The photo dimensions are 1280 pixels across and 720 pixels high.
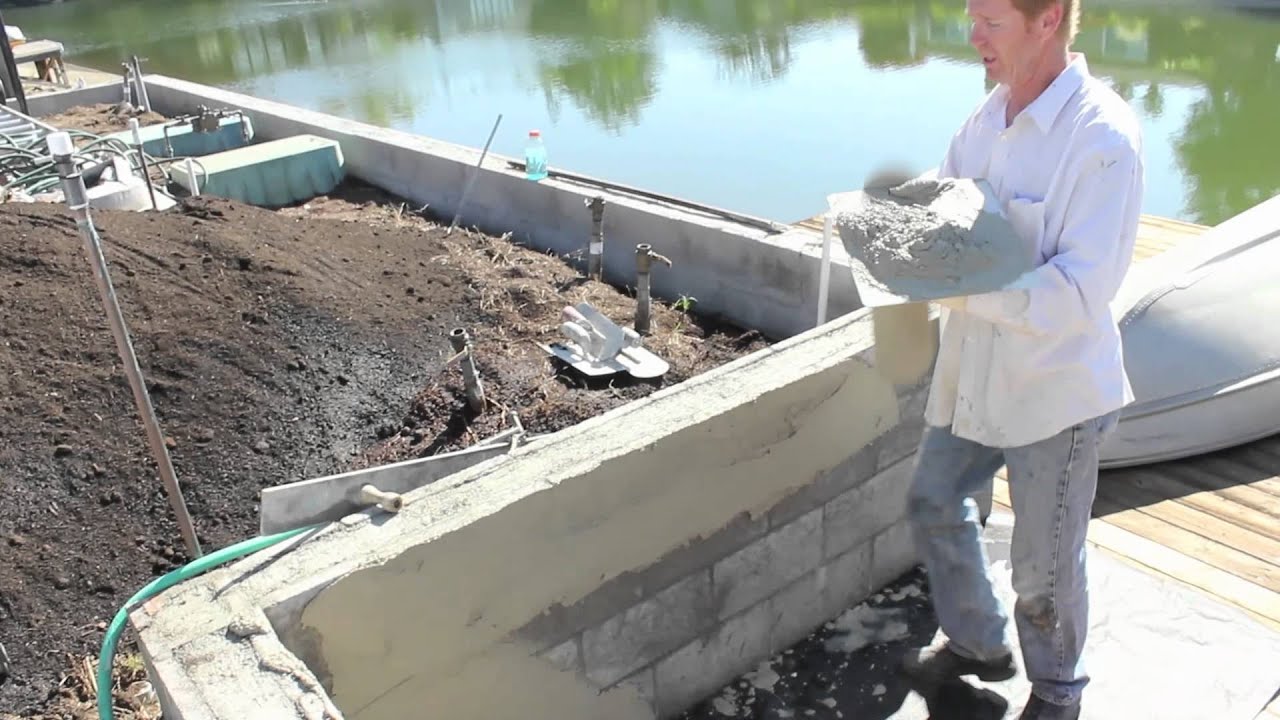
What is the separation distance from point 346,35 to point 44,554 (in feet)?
59.9

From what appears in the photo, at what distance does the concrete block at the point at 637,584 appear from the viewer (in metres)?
2.12

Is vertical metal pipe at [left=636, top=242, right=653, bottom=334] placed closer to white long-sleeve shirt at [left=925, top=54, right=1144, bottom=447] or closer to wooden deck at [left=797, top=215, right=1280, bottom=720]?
wooden deck at [left=797, top=215, right=1280, bottom=720]

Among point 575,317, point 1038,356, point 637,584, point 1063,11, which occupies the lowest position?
point 637,584

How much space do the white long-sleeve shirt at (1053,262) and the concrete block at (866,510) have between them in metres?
0.62

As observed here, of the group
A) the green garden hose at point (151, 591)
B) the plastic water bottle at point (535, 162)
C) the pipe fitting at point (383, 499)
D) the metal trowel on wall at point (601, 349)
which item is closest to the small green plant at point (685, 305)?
the metal trowel on wall at point (601, 349)

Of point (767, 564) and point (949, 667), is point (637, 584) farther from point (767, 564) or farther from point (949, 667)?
point (949, 667)

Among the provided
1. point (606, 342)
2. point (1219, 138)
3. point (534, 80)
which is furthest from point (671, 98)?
point (606, 342)

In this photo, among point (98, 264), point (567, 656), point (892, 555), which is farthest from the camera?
point (892, 555)

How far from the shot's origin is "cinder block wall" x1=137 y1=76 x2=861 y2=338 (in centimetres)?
349

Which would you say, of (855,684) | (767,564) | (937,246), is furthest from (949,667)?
(937,246)

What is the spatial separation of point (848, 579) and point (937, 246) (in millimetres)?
1250

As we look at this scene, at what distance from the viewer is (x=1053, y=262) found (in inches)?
67.9

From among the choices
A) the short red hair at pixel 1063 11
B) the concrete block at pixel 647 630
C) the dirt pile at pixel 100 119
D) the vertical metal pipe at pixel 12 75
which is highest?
the short red hair at pixel 1063 11

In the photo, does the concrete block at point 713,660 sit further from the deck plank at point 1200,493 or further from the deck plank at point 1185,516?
the deck plank at point 1200,493
